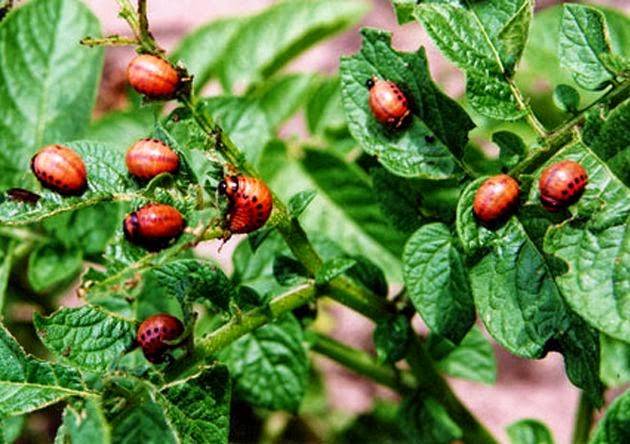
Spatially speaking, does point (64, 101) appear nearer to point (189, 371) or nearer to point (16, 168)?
point (16, 168)

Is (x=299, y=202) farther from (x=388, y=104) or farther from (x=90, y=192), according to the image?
(x=90, y=192)

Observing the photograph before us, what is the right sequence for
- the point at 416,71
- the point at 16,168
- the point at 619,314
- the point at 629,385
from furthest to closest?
1. the point at 629,385
2. the point at 16,168
3. the point at 416,71
4. the point at 619,314

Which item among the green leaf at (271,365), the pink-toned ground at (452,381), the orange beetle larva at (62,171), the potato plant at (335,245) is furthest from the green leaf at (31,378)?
the pink-toned ground at (452,381)

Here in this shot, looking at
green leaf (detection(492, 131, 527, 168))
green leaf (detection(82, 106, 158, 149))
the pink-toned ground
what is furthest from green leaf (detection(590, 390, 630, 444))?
the pink-toned ground

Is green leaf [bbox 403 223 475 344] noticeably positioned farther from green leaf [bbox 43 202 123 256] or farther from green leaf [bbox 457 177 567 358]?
green leaf [bbox 43 202 123 256]

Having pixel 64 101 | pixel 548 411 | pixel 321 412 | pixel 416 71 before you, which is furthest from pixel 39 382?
pixel 548 411

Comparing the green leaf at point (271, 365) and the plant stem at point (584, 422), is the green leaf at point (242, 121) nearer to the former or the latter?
the green leaf at point (271, 365)
